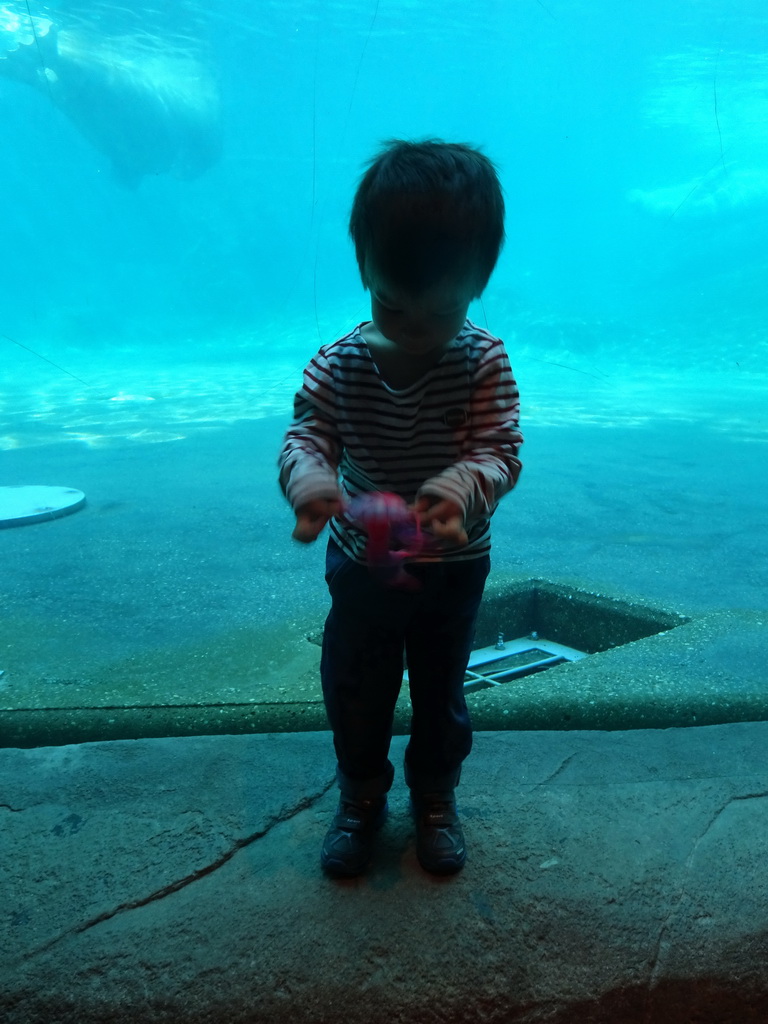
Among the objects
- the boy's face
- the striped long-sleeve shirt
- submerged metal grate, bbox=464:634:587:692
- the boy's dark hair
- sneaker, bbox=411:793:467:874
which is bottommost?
submerged metal grate, bbox=464:634:587:692

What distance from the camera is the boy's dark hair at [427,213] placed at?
0.87m

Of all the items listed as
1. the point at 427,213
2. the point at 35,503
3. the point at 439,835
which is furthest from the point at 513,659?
the point at 35,503

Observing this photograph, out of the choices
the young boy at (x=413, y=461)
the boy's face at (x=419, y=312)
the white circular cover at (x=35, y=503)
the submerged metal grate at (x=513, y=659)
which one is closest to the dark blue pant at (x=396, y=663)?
the young boy at (x=413, y=461)

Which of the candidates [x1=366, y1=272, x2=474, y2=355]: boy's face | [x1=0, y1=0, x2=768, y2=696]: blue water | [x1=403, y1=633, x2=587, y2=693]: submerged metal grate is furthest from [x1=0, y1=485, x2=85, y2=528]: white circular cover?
[x1=366, y1=272, x2=474, y2=355]: boy's face

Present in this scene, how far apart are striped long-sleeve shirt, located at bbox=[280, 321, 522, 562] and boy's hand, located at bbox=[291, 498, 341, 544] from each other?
10cm

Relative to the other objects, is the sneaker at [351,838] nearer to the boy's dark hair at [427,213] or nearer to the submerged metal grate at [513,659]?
the boy's dark hair at [427,213]

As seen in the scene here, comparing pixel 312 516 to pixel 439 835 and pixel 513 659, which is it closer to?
pixel 439 835

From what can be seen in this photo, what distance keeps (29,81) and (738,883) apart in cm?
2614

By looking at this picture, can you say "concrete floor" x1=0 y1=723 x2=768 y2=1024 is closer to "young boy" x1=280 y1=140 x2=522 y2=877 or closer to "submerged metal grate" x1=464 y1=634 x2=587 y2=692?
"young boy" x1=280 y1=140 x2=522 y2=877

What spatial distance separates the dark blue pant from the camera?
3.54 ft

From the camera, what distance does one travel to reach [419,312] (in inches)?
36.4

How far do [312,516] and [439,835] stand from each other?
0.56 m

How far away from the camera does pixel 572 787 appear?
134 centimetres

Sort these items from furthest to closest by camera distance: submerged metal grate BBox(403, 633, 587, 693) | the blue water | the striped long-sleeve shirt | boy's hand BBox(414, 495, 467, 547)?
the blue water
submerged metal grate BBox(403, 633, 587, 693)
the striped long-sleeve shirt
boy's hand BBox(414, 495, 467, 547)
